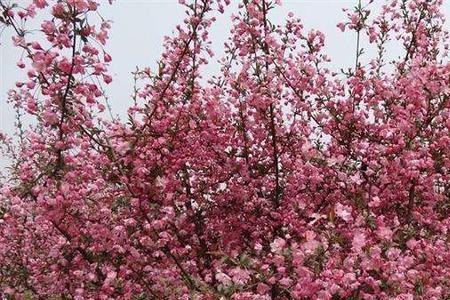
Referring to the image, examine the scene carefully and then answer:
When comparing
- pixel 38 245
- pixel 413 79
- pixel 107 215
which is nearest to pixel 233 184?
pixel 107 215

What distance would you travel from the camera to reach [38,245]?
32.1 ft

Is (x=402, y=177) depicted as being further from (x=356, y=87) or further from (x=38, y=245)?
(x=38, y=245)

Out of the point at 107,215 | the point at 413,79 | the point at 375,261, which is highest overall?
the point at 413,79

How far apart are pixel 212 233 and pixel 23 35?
13.1 feet

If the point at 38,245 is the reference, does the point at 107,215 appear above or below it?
below

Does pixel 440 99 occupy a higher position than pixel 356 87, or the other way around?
pixel 356 87

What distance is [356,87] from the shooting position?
6809 mm

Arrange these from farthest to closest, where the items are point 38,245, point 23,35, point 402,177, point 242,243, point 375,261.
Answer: point 38,245 < point 242,243 < point 402,177 < point 23,35 < point 375,261

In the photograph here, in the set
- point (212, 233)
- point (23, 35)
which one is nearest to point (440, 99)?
point (212, 233)

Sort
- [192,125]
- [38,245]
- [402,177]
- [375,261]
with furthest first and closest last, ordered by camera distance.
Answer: [38,245] → [192,125] → [402,177] → [375,261]

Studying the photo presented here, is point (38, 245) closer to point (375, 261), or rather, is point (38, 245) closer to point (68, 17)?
point (68, 17)

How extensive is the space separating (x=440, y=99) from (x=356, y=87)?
1628mm

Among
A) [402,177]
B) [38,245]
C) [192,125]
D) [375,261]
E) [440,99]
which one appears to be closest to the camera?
[375,261]

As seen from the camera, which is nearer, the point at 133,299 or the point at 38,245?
the point at 133,299
